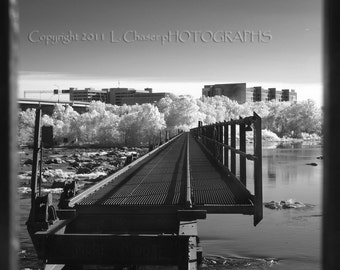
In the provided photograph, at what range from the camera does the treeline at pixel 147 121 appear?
132375 mm

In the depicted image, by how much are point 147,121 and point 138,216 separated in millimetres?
124125

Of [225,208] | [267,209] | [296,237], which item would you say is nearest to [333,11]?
[225,208]

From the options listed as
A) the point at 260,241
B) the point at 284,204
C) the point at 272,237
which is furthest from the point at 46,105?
the point at 260,241

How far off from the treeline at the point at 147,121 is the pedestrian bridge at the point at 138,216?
324ft

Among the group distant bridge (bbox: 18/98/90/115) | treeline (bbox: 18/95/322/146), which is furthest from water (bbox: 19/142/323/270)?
distant bridge (bbox: 18/98/90/115)

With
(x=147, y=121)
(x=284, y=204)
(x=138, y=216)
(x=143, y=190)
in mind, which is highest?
(x=147, y=121)

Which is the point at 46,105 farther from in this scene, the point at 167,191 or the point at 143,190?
the point at 167,191

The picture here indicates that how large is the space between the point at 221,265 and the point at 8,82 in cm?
1477

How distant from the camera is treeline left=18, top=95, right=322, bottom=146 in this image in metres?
132

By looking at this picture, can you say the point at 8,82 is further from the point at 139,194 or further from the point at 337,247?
the point at 139,194

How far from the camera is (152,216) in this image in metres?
7.37

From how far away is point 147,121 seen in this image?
131250 millimetres

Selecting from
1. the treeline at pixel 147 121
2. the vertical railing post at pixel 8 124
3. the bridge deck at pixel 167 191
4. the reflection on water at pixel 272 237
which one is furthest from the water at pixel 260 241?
the treeline at pixel 147 121

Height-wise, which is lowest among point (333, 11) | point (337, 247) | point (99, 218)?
point (99, 218)
